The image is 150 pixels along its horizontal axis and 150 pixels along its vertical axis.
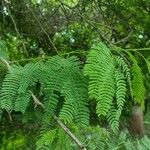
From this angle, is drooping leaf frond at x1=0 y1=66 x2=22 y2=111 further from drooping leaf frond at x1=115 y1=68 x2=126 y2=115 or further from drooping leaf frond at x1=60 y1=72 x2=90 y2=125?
drooping leaf frond at x1=115 y1=68 x2=126 y2=115

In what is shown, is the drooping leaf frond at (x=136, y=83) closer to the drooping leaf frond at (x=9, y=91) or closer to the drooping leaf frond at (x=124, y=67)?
the drooping leaf frond at (x=124, y=67)

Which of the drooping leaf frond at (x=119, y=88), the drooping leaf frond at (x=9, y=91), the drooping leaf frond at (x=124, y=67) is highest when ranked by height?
the drooping leaf frond at (x=124, y=67)

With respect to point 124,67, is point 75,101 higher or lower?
lower

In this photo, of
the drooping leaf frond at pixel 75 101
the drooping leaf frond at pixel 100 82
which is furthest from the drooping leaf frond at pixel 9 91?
the drooping leaf frond at pixel 100 82

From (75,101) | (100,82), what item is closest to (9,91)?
(75,101)

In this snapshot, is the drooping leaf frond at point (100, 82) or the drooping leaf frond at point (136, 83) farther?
the drooping leaf frond at point (136, 83)

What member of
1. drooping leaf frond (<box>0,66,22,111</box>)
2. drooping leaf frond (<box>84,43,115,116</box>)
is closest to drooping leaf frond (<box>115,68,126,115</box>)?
drooping leaf frond (<box>84,43,115,116</box>)

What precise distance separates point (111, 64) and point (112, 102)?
0.12 m

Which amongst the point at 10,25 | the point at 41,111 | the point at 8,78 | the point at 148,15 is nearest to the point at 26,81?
the point at 8,78

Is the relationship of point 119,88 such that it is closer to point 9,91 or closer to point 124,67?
point 124,67

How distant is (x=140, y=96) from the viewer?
1638 mm

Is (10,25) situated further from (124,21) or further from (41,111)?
(41,111)

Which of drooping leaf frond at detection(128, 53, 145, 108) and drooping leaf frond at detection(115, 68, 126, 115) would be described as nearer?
drooping leaf frond at detection(115, 68, 126, 115)

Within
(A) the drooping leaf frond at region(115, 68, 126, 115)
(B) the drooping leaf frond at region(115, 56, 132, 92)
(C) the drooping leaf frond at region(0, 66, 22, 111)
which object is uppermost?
(B) the drooping leaf frond at region(115, 56, 132, 92)
